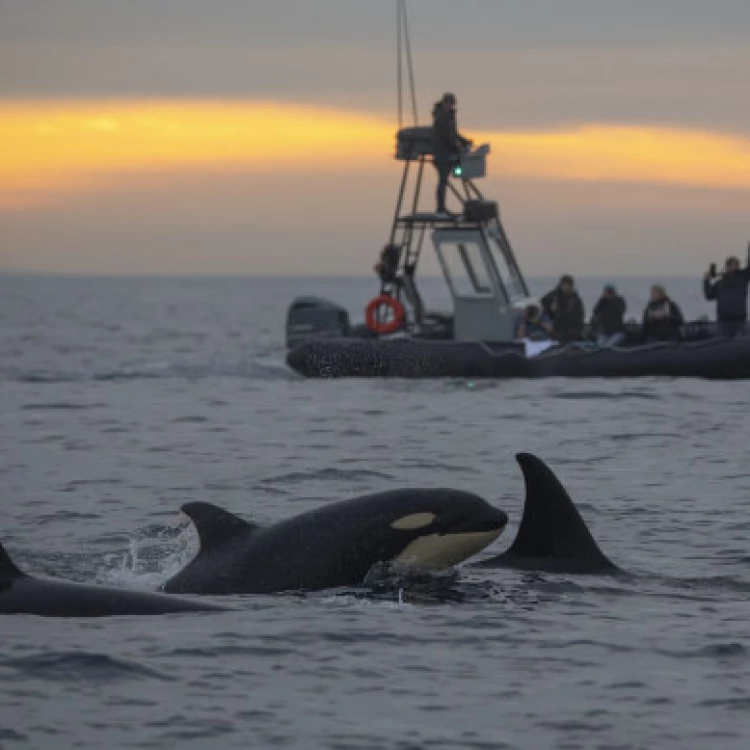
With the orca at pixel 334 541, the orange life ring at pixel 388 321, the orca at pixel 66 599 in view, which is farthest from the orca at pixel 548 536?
the orange life ring at pixel 388 321

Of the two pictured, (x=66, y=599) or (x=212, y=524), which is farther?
(x=212, y=524)

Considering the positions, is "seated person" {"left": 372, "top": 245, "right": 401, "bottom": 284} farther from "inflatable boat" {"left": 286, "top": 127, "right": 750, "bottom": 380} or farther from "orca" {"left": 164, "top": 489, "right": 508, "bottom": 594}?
"orca" {"left": 164, "top": 489, "right": 508, "bottom": 594}

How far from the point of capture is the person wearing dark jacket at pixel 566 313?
32312 millimetres

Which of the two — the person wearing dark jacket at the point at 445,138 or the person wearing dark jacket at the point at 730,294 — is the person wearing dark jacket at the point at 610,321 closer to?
the person wearing dark jacket at the point at 730,294

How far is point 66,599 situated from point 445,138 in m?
24.4

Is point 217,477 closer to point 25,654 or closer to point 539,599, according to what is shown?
point 539,599

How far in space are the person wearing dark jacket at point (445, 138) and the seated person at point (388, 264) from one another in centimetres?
164

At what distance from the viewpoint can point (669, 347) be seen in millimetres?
31453

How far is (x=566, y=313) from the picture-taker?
32.4 metres

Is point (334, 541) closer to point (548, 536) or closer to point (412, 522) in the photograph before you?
point (412, 522)

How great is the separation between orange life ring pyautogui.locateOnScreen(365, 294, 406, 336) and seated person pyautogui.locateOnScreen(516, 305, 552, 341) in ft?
8.24

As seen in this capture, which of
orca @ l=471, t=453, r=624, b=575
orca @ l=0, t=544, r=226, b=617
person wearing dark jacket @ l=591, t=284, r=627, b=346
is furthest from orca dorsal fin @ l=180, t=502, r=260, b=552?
person wearing dark jacket @ l=591, t=284, r=627, b=346

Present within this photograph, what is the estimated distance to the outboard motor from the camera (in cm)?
3791

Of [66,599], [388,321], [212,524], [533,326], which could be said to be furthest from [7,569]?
[388,321]
